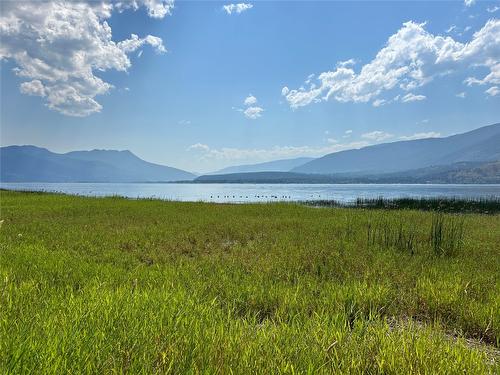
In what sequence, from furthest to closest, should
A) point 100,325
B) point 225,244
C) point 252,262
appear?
point 225,244 < point 252,262 < point 100,325

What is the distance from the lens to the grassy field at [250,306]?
9.39 feet

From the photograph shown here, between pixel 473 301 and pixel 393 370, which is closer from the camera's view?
pixel 393 370

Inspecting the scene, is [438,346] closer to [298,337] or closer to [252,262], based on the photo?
[298,337]

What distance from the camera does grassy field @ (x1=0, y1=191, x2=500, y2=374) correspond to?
2863 mm

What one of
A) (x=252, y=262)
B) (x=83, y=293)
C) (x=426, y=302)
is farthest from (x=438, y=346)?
(x=252, y=262)

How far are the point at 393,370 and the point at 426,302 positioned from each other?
10.2 ft

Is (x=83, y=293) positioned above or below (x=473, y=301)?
above

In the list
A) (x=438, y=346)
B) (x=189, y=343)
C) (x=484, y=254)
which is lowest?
(x=484, y=254)

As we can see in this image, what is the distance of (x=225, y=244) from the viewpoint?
471 inches

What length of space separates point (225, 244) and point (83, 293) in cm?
725

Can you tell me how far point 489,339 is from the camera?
14.3 ft

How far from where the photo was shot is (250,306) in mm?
5227

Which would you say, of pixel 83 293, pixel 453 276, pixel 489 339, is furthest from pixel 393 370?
pixel 453 276

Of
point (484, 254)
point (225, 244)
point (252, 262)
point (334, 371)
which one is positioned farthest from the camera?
point (225, 244)
